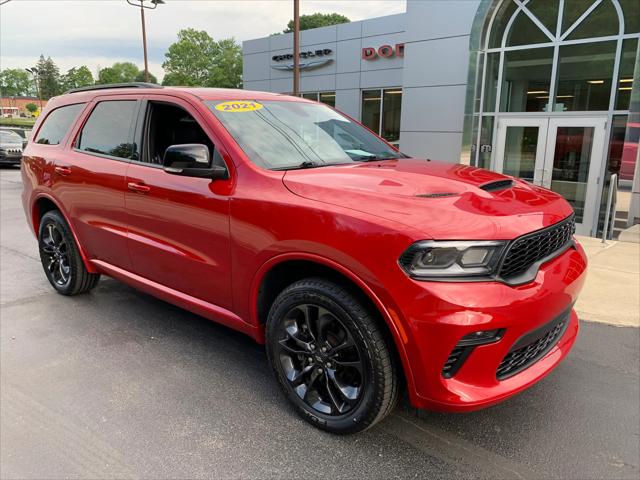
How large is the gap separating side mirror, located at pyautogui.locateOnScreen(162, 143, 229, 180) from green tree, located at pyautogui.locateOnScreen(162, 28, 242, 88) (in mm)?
74990

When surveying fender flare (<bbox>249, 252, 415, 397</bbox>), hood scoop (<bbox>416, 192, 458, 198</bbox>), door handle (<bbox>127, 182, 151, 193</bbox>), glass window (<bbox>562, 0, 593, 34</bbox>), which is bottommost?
fender flare (<bbox>249, 252, 415, 397</bbox>)

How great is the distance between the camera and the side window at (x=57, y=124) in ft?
15.2

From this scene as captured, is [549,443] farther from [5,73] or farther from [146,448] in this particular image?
[5,73]

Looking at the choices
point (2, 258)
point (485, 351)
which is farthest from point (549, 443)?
point (2, 258)

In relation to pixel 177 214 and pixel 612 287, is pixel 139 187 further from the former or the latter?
pixel 612 287

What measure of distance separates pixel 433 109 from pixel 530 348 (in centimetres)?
1024

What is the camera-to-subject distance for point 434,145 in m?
12.1

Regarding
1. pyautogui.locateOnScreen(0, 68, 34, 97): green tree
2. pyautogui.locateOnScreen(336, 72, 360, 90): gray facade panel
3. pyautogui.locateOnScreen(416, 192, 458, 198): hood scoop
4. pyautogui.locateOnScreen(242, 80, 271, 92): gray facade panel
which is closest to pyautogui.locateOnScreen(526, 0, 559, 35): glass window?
pyautogui.locateOnScreen(416, 192, 458, 198): hood scoop

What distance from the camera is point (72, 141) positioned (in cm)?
448

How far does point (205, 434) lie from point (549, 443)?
6.19 ft

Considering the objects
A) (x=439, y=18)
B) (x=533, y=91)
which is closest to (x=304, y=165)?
(x=533, y=91)

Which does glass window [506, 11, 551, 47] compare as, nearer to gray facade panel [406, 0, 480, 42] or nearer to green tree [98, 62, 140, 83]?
gray facade panel [406, 0, 480, 42]

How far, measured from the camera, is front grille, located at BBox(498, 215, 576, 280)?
2.32m

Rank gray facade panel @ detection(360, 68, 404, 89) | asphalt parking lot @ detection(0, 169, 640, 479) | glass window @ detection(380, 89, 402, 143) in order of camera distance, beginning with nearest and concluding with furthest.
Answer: asphalt parking lot @ detection(0, 169, 640, 479)
gray facade panel @ detection(360, 68, 404, 89)
glass window @ detection(380, 89, 402, 143)
